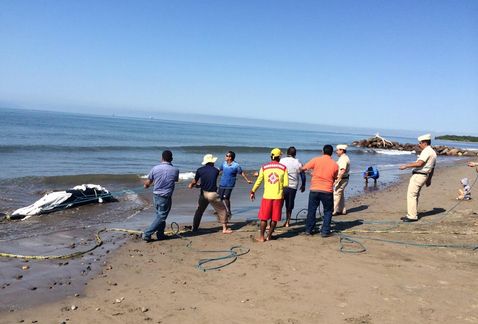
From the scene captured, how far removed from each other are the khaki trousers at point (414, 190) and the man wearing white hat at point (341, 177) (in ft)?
5.10

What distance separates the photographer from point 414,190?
908cm

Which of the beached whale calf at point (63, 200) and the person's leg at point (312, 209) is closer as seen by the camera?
the person's leg at point (312, 209)

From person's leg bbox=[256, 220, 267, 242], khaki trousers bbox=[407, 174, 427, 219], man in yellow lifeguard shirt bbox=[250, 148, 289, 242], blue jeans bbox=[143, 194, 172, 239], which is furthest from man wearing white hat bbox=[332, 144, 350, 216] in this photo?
blue jeans bbox=[143, 194, 172, 239]

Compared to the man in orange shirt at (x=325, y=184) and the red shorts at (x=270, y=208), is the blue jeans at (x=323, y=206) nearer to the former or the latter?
the man in orange shirt at (x=325, y=184)

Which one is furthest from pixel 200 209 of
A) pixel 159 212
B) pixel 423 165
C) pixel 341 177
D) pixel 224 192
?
pixel 423 165

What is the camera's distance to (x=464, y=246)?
7.30 m

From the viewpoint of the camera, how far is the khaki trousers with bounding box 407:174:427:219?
891cm

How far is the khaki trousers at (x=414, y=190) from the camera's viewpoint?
8906 millimetres

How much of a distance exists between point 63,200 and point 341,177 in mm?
7720

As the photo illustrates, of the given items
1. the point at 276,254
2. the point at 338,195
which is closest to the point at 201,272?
the point at 276,254

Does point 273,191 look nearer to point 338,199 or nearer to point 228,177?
point 228,177

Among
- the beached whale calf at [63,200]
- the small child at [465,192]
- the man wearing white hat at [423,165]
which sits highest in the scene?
the man wearing white hat at [423,165]

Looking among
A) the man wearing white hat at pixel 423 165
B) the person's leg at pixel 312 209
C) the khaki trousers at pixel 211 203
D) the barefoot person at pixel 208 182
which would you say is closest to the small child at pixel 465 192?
the man wearing white hat at pixel 423 165

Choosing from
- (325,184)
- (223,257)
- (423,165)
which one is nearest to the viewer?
(223,257)
